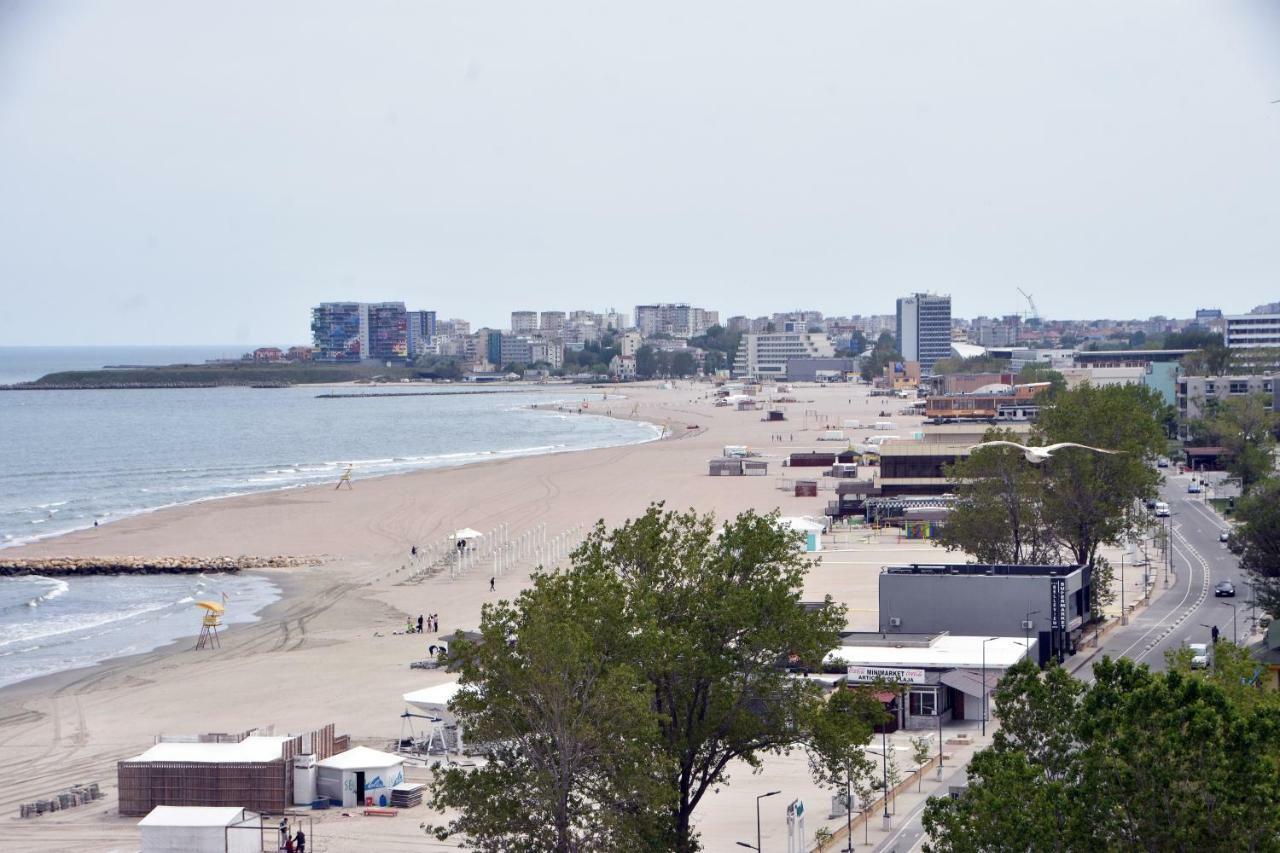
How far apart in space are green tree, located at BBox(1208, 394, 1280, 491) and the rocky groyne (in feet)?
123

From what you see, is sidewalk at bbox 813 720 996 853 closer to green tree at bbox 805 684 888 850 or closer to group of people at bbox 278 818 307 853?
green tree at bbox 805 684 888 850

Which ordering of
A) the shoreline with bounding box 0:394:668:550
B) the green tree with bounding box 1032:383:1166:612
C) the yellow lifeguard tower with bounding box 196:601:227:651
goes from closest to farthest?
the yellow lifeguard tower with bounding box 196:601:227:651 → the green tree with bounding box 1032:383:1166:612 → the shoreline with bounding box 0:394:668:550

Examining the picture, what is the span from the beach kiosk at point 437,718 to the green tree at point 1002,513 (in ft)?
57.1

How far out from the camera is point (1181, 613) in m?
38.4

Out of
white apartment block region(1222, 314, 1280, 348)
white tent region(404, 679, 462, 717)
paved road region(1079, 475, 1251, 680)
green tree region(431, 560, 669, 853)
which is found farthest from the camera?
white apartment block region(1222, 314, 1280, 348)

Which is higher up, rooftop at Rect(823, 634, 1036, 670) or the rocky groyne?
rooftop at Rect(823, 634, 1036, 670)

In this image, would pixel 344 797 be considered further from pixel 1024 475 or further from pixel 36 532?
pixel 36 532

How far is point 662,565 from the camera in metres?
20.3

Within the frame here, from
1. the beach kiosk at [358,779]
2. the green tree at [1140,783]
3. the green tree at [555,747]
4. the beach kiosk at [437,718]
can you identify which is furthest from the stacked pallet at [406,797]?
the green tree at [1140,783]

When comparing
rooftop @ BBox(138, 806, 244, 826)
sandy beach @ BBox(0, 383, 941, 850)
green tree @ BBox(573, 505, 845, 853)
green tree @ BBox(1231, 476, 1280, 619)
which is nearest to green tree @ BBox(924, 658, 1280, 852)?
green tree @ BBox(573, 505, 845, 853)

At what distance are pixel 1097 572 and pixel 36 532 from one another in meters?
44.4

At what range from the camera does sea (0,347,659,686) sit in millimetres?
43656

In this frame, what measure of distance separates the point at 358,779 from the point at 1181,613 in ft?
75.3

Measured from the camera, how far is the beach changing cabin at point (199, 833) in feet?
71.1
